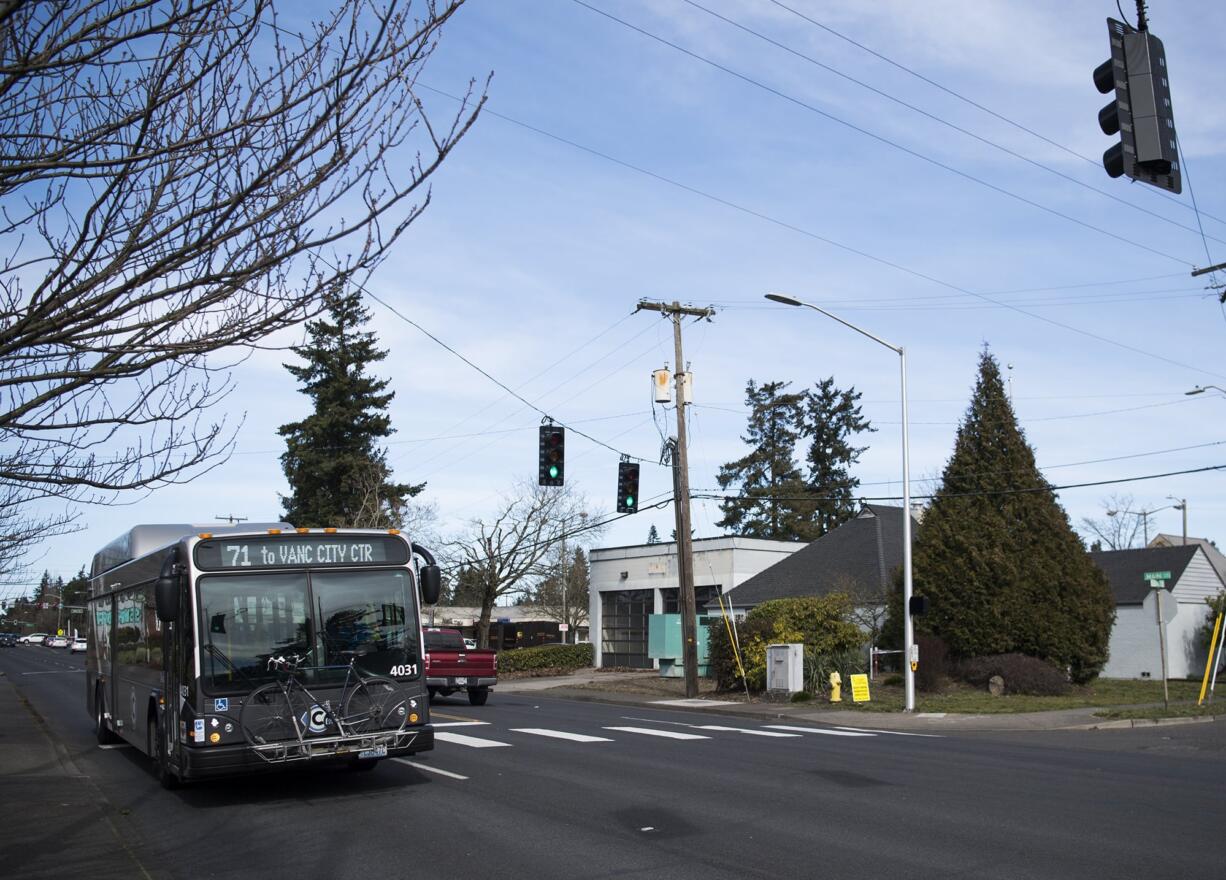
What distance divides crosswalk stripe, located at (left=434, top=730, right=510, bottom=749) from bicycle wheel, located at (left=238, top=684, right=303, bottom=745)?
5.50m

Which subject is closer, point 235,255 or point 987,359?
point 235,255

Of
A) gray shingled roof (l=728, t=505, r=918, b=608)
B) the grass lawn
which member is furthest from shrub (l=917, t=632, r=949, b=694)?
gray shingled roof (l=728, t=505, r=918, b=608)

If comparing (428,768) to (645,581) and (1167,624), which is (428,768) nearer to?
(1167,624)

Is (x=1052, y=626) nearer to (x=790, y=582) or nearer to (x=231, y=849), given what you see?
(x=790, y=582)

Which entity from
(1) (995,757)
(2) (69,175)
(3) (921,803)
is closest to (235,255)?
(2) (69,175)

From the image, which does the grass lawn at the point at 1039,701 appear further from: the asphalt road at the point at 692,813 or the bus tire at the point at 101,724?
the bus tire at the point at 101,724

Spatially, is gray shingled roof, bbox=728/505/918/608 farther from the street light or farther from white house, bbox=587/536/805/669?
the street light

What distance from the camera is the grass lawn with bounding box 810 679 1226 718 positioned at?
78.6 feet

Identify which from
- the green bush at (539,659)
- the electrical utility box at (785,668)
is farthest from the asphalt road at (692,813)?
the green bush at (539,659)

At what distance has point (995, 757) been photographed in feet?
51.3

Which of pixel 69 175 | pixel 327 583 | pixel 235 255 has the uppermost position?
pixel 69 175

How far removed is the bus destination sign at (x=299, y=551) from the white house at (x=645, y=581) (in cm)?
3412

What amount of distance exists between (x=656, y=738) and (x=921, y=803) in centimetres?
754

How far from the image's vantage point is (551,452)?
25.5m
